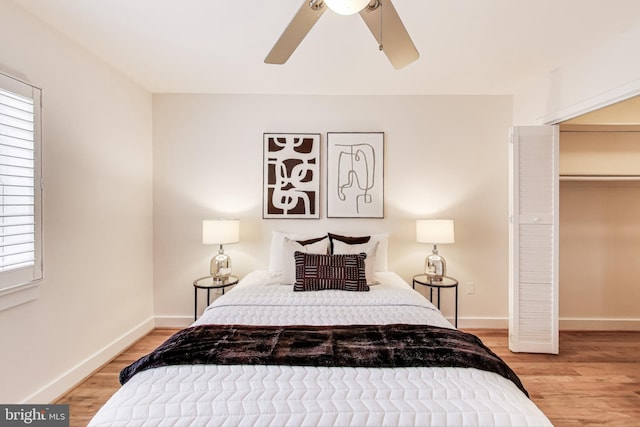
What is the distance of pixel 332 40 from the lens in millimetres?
2254

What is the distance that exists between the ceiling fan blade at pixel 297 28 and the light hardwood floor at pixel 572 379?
2.44 m

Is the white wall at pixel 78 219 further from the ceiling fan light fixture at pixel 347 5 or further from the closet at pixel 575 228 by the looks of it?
the closet at pixel 575 228

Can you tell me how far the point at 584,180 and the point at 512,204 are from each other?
110 centimetres

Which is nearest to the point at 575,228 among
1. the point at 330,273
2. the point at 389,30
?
the point at 330,273

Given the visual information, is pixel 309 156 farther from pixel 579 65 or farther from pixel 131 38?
pixel 579 65

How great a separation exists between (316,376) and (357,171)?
238 centimetres

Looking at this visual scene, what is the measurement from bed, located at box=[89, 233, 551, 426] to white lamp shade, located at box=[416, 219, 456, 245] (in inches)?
41.5

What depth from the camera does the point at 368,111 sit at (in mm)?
3340

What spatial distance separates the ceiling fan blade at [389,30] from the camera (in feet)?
4.09

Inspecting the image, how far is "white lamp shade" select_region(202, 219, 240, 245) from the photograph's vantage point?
296cm

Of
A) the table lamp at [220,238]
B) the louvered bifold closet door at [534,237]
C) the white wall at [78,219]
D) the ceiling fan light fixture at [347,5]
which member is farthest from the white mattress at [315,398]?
the louvered bifold closet door at [534,237]

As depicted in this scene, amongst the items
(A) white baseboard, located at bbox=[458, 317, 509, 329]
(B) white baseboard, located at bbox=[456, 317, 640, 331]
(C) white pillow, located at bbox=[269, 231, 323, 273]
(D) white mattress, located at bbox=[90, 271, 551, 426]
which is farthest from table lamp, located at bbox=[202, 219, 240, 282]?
(B) white baseboard, located at bbox=[456, 317, 640, 331]

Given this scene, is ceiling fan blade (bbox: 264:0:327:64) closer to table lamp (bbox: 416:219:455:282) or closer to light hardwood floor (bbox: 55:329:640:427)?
table lamp (bbox: 416:219:455:282)

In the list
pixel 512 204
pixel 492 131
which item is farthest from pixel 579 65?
pixel 512 204
